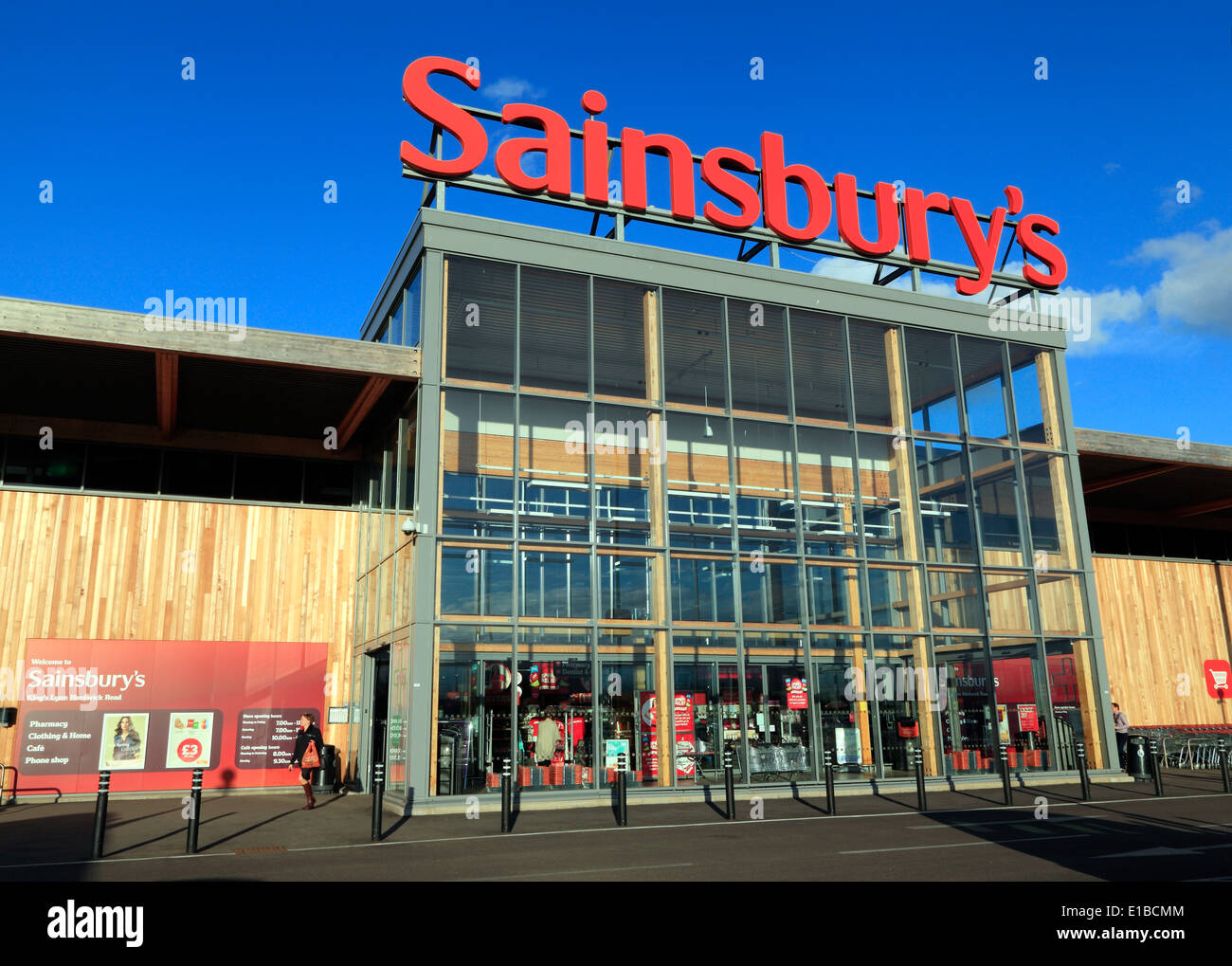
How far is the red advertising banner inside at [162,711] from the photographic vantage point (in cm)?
1977

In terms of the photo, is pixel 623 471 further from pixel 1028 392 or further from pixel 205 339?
pixel 1028 392

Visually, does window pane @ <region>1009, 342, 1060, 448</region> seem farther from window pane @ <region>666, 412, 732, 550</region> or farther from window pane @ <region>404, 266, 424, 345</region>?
window pane @ <region>404, 266, 424, 345</region>

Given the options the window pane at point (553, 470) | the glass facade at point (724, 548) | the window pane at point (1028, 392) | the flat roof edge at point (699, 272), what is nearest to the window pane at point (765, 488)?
the glass facade at point (724, 548)

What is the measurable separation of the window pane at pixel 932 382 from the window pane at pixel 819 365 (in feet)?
6.05

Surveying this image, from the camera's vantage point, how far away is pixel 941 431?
74.1 feet

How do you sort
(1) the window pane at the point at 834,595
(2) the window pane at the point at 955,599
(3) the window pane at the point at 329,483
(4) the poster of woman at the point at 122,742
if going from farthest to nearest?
(3) the window pane at the point at 329,483
(2) the window pane at the point at 955,599
(1) the window pane at the point at 834,595
(4) the poster of woman at the point at 122,742

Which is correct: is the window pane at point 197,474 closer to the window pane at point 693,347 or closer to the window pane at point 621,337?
the window pane at point 621,337

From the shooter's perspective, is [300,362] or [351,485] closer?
[300,362]

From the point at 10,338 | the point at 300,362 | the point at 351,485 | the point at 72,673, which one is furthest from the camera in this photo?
the point at 351,485

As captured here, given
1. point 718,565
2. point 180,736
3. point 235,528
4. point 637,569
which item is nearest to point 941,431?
point 718,565

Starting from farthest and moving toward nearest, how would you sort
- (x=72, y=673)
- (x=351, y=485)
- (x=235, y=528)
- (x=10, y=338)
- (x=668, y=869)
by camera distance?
(x=351, y=485) → (x=235, y=528) → (x=72, y=673) → (x=10, y=338) → (x=668, y=869)

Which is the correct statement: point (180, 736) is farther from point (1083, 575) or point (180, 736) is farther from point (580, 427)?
point (1083, 575)

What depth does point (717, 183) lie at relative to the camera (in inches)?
869
